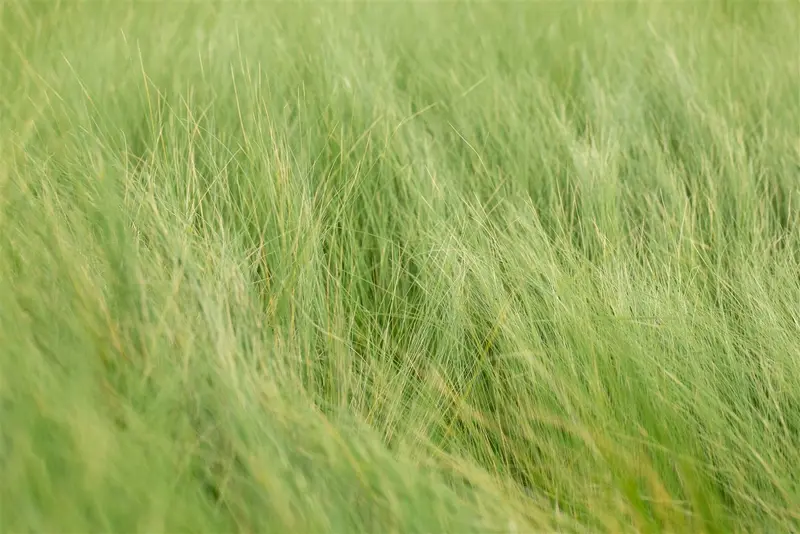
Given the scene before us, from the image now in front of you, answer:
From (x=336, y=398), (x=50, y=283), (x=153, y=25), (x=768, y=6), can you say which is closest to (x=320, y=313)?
(x=336, y=398)

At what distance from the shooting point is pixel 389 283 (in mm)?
1340

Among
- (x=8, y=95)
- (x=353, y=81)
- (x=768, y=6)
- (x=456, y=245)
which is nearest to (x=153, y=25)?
(x=8, y=95)

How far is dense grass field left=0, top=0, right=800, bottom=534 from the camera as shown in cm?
88

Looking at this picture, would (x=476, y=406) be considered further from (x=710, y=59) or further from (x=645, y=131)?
(x=710, y=59)

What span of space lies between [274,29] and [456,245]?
34.8 inches

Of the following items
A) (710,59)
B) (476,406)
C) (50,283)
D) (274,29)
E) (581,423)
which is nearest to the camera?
(50,283)

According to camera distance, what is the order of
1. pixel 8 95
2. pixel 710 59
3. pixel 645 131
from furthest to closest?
pixel 710 59 < pixel 645 131 < pixel 8 95

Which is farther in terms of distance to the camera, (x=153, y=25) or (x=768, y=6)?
(x=768, y=6)

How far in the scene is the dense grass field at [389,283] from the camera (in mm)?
875

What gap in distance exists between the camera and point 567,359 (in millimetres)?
1188

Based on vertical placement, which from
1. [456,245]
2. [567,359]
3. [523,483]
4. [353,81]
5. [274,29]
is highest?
[274,29]

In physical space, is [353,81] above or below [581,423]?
above

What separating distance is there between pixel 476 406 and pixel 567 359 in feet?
0.57

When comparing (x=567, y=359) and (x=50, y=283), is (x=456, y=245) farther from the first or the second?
(x=50, y=283)
